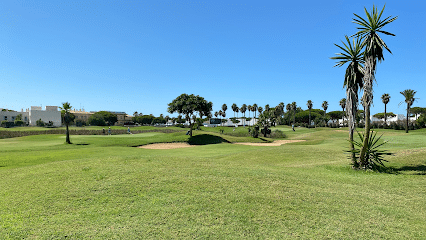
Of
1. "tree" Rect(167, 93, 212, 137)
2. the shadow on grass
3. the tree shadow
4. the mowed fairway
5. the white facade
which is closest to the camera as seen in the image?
the mowed fairway

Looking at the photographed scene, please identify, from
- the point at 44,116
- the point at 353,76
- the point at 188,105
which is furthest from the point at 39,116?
the point at 353,76

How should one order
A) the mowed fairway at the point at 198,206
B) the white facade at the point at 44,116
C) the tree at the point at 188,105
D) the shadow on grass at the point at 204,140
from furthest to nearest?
the white facade at the point at 44,116
the tree at the point at 188,105
the shadow on grass at the point at 204,140
the mowed fairway at the point at 198,206

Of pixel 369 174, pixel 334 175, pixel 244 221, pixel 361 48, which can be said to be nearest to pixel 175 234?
pixel 244 221

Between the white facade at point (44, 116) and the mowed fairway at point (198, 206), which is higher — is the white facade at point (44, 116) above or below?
above

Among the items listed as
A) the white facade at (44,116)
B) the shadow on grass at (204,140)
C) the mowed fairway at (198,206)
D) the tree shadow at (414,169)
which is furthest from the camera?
the white facade at (44,116)

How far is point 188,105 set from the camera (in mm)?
48688

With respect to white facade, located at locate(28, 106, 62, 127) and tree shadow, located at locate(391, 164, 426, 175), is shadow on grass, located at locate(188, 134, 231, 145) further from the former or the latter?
white facade, located at locate(28, 106, 62, 127)

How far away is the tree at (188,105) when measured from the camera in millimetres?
48719

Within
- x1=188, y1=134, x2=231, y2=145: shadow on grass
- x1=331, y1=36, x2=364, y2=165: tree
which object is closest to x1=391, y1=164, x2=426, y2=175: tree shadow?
x1=331, y1=36, x2=364, y2=165: tree

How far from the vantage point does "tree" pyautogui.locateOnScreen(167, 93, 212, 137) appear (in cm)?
4872

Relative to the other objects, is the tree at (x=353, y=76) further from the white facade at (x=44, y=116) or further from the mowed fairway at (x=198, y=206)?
the white facade at (x=44, y=116)

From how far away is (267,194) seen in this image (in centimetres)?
911

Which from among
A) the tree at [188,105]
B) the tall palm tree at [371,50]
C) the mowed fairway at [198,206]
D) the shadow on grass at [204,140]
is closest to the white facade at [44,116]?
the tree at [188,105]

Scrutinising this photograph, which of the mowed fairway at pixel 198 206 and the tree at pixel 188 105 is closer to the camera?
the mowed fairway at pixel 198 206
